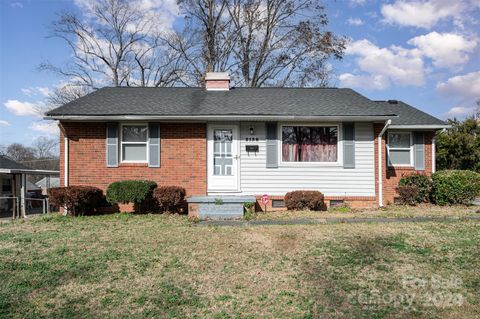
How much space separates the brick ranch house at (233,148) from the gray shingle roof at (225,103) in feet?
0.20

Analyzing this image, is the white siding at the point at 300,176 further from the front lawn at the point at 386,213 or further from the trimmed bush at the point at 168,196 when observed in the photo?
the trimmed bush at the point at 168,196

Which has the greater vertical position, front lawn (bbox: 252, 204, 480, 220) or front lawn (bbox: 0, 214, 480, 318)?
front lawn (bbox: 252, 204, 480, 220)

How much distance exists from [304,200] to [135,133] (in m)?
5.71

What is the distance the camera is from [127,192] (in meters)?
10.0

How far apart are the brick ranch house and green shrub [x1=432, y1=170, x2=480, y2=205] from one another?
164 centimetres

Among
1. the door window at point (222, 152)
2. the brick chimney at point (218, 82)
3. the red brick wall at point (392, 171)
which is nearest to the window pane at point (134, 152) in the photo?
the door window at point (222, 152)

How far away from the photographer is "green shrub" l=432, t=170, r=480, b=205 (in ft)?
35.6

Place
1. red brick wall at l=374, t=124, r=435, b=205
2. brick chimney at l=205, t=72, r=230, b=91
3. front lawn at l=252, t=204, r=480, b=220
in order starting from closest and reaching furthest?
front lawn at l=252, t=204, r=480, b=220 < red brick wall at l=374, t=124, r=435, b=205 < brick chimney at l=205, t=72, r=230, b=91

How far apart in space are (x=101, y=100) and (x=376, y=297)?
1057cm

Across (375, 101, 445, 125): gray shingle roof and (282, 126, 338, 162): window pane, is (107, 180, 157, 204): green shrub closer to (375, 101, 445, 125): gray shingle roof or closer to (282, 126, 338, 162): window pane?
(282, 126, 338, 162): window pane

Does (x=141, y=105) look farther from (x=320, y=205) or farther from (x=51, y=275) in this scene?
(x=51, y=275)

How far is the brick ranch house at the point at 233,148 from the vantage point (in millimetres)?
10938

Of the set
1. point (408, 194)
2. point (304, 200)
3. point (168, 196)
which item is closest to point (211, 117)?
point (168, 196)

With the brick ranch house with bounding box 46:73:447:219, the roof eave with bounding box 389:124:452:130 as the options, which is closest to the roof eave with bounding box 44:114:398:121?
the brick ranch house with bounding box 46:73:447:219
